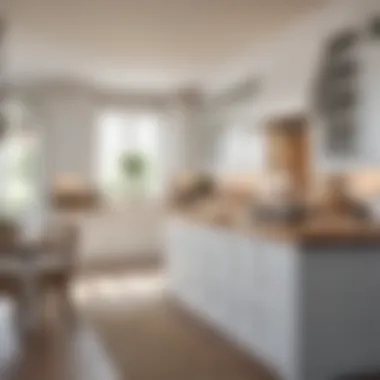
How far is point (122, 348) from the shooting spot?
5312mm

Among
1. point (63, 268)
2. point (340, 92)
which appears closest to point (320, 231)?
point (340, 92)

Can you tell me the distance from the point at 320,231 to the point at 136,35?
378 centimetres

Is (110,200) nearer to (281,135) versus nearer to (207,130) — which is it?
(207,130)

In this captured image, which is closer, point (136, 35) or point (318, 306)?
point (318, 306)

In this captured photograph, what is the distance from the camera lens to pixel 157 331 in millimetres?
5938

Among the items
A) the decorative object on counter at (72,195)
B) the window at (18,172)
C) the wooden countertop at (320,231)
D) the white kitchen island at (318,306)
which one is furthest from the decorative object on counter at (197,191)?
the white kitchen island at (318,306)

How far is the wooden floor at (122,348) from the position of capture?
15.2ft

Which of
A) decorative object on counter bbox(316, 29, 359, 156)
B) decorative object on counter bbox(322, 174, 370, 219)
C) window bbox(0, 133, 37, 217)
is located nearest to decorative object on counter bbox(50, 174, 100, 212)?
window bbox(0, 133, 37, 217)

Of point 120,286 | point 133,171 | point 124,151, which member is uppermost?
point 124,151

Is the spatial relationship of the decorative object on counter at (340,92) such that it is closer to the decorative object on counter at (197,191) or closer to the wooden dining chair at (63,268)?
the wooden dining chair at (63,268)

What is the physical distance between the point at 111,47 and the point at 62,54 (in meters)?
0.86

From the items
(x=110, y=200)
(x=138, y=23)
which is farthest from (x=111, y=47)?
(x=110, y=200)

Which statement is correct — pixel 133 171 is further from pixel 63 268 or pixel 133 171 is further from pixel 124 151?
pixel 63 268

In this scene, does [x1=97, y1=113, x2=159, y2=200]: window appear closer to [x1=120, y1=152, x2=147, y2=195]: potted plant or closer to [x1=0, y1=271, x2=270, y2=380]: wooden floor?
[x1=120, y1=152, x2=147, y2=195]: potted plant
